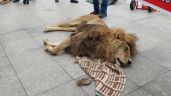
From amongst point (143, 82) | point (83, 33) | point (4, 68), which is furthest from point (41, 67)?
point (143, 82)

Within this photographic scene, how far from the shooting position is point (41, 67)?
312 centimetres

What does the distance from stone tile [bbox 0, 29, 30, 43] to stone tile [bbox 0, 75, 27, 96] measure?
1.30m

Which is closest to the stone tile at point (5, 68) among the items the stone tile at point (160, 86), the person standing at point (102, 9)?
the stone tile at point (160, 86)

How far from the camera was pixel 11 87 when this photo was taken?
2.71 m

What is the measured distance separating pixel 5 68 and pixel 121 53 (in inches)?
62.3

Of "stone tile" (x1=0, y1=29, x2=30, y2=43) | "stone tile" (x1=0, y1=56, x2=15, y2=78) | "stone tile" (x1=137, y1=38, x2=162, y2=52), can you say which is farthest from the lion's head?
"stone tile" (x1=0, y1=29, x2=30, y2=43)

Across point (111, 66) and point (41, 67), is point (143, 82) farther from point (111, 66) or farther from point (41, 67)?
point (41, 67)

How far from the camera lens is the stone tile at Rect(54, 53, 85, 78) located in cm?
296

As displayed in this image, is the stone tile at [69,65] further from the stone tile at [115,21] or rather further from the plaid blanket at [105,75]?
the stone tile at [115,21]

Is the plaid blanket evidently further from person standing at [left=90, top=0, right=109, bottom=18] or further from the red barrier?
person standing at [left=90, top=0, right=109, bottom=18]

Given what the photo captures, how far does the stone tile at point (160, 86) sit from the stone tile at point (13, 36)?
243cm

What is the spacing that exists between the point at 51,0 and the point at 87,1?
106 cm

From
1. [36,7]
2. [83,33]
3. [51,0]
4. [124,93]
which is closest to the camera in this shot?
[124,93]

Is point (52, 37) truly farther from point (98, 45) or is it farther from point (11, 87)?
point (11, 87)
